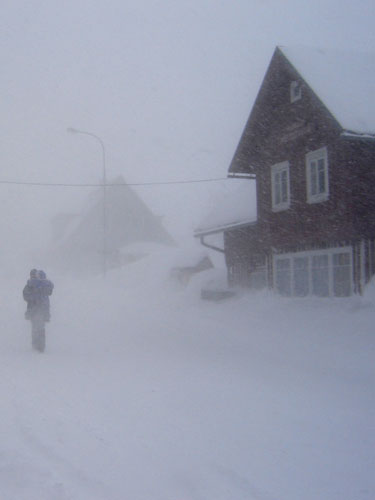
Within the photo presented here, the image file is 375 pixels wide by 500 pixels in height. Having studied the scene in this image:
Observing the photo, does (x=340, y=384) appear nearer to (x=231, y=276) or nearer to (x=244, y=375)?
(x=244, y=375)

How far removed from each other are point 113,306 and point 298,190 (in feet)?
28.4

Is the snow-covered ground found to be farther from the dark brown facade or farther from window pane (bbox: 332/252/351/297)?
the dark brown facade

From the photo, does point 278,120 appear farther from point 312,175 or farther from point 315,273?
point 315,273

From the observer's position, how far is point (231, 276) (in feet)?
74.9

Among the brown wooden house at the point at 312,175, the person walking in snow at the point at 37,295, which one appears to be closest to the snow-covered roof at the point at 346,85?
the brown wooden house at the point at 312,175

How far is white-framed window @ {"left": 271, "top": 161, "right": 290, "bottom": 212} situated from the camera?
1861 centimetres

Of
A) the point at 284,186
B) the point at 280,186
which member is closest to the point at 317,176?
the point at 284,186

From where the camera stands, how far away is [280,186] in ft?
62.4

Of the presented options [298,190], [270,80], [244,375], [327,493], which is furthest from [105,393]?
[270,80]

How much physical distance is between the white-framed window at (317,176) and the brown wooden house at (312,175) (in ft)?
0.09

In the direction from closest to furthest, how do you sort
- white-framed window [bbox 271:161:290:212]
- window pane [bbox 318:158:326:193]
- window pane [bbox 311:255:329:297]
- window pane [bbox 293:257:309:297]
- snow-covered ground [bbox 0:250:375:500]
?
snow-covered ground [bbox 0:250:375:500] < window pane [bbox 318:158:326:193] < window pane [bbox 311:255:329:297] < window pane [bbox 293:257:309:297] < white-framed window [bbox 271:161:290:212]

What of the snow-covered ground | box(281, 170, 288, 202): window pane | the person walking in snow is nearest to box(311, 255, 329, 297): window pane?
the snow-covered ground

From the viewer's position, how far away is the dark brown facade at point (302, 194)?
15.5 m

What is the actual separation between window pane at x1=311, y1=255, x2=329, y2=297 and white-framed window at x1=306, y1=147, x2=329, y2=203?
1.68 metres
